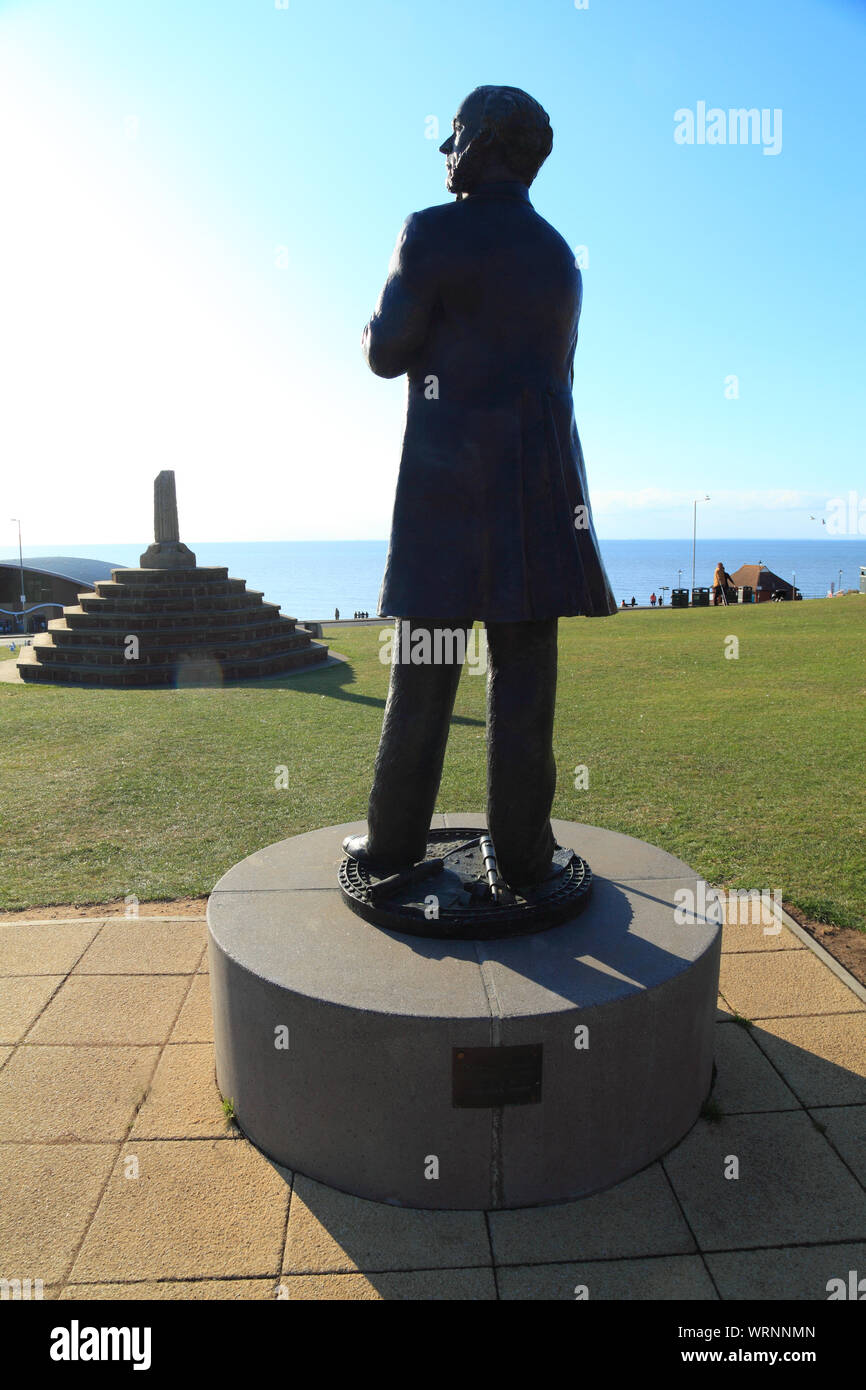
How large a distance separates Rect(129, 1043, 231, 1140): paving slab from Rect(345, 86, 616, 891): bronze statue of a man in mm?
1835

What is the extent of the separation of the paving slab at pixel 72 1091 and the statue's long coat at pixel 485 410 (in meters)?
2.13

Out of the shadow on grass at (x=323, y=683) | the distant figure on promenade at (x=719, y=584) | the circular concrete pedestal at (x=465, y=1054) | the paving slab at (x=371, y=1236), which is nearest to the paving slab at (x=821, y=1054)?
the circular concrete pedestal at (x=465, y=1054)

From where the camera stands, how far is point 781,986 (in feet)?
13.6

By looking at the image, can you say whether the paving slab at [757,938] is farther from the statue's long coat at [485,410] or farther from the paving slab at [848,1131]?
the statue's long coat at [485,410]

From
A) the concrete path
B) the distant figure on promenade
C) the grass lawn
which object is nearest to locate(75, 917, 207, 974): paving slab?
the concrete path

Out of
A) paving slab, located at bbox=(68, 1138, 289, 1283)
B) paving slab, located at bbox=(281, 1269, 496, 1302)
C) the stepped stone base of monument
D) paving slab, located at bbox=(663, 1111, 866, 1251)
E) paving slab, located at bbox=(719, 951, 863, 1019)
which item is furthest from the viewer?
the stepped stone base of monument

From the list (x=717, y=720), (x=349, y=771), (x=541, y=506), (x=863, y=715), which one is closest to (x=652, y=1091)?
(x=541, y=506)

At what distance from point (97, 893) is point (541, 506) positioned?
12.7 feet

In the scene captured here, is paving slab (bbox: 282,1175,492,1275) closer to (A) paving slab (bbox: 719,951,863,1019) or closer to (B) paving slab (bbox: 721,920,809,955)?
(A) paving slab (bbox: 719,951,863,1019)

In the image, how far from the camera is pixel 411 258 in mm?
3127

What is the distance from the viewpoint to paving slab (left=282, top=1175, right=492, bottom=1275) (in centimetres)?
257

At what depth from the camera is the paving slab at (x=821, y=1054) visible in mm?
3354


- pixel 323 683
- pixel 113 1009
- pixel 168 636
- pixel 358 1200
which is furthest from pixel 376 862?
pixel 168 636

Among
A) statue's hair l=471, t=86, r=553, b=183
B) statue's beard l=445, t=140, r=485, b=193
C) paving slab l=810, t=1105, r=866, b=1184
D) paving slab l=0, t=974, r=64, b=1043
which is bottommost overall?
paving slab l=810, t=1105, r=866, b=1184
